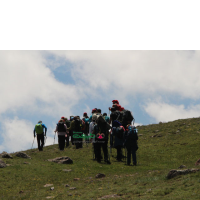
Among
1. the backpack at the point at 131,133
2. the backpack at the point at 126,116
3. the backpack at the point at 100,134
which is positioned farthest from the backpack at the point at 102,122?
the backpack at the point at 131,133

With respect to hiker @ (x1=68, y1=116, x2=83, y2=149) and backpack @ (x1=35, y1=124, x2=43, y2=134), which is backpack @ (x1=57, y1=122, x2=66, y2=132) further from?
backpack @ (x1=35, y1=124, x2=43, y2=134)

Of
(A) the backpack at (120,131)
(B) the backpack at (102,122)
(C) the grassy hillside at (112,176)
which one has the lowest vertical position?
(C) the grassy hillside at (112,176)

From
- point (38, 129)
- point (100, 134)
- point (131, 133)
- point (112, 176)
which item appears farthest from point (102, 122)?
point (38, 129)

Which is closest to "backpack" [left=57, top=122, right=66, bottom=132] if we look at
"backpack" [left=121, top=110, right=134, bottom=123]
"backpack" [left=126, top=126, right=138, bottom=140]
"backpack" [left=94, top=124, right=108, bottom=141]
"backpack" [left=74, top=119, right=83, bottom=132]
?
"backpack" [left=74, top=119, right=83, bottom=132]

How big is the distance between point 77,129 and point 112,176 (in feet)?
36.4

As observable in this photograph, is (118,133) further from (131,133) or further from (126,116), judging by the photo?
(126,116)

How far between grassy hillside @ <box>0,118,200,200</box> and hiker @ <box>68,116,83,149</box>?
6.15ft

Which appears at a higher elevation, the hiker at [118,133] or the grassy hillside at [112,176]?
the hiker at [118,133]

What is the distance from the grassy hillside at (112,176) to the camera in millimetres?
10938

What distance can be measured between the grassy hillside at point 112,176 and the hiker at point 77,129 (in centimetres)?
188

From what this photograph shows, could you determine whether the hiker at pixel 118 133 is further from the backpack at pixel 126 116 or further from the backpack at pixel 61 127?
the backpack at pixel 61 127

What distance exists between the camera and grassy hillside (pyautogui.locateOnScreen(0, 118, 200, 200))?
10.9 m

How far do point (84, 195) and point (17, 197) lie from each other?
3.19 meters
